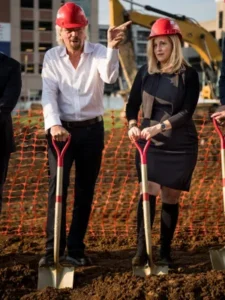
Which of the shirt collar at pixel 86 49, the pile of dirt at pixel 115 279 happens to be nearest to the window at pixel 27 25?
the pile of dirt at pixel 115 279

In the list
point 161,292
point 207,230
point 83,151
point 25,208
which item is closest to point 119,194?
point 25,208

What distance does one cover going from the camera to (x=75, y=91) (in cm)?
468

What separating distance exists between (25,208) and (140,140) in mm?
3577

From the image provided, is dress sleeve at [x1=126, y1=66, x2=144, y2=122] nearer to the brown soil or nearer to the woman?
the woman

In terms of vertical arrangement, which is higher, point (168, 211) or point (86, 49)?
point (86, 49)

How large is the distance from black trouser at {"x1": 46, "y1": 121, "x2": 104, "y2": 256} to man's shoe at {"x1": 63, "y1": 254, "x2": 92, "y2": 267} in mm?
38

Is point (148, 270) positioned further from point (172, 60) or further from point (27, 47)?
point (27, 47)

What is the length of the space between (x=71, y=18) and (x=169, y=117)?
38.2 inches

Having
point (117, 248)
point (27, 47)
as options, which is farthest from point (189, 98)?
point (27, 47)

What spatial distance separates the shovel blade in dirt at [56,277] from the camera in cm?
440

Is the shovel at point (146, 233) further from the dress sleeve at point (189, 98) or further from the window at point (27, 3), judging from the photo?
the window at point (27, 3)

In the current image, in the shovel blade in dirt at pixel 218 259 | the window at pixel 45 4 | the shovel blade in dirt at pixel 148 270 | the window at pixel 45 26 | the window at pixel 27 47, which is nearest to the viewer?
the shovel blade in dirt at pixel 148 270

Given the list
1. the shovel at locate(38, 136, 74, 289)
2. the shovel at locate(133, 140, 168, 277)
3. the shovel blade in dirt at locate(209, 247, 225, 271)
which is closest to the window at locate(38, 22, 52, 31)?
the shovel at locate(38, 136, 74, 289)

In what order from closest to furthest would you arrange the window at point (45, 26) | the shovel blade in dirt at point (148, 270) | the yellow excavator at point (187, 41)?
the shovel blade in dirt at point (148, 270) < the window at point (45, 26) < the yellow excavator at point (187, 41)
